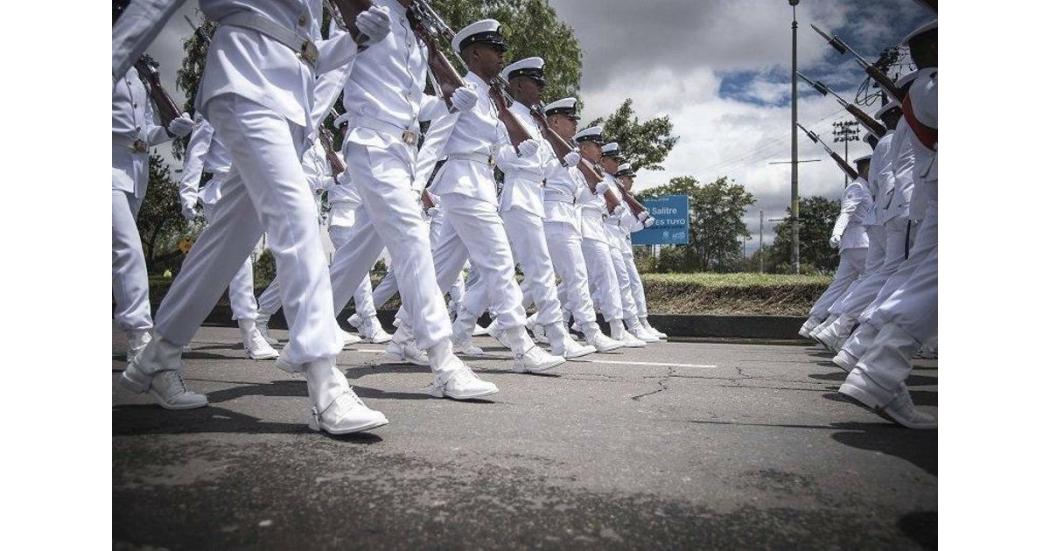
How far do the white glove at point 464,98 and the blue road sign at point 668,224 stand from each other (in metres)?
8.66

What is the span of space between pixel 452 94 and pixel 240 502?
2.69 m

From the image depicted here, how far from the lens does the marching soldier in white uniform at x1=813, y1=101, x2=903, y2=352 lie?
4.96m

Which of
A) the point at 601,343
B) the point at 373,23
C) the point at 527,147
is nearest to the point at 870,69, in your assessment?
the point at 373,23

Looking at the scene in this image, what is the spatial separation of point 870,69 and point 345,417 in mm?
2238

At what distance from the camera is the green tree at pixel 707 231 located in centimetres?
673

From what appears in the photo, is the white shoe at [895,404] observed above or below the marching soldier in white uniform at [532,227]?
below

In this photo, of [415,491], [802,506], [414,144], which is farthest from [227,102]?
[802,506]

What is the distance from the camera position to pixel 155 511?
1324 millimetres

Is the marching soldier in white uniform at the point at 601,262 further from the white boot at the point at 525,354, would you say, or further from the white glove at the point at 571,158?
the white boot at the point at 525,354

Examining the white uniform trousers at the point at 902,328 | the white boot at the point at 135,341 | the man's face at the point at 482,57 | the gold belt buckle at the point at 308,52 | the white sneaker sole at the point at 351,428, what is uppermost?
the man's face at the point at 482,57

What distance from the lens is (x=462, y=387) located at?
2.78 meters

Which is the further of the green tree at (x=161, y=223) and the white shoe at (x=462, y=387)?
the white shoe at (x=462, y=387)

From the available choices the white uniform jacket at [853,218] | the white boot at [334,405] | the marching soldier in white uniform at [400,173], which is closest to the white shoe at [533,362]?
the marching soldier in white uniform at [400,173]
